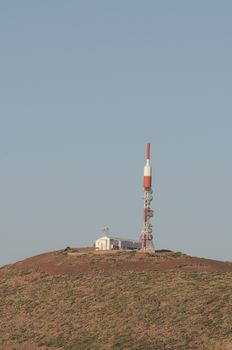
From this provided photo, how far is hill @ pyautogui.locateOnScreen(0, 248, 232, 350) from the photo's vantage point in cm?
5062

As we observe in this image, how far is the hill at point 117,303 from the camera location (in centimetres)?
5062

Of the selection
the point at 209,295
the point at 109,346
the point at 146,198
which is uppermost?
the point at 146,198

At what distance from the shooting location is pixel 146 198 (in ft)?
262

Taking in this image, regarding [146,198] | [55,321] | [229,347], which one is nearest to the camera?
[229,347]

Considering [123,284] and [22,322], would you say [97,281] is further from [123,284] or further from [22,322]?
[22,322]

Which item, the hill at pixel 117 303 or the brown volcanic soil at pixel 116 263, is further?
the brown volcanic soil at pixel 116 263

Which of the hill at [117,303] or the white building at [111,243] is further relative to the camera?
the white building at [111,243]

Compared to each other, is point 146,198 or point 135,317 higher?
point 146,198

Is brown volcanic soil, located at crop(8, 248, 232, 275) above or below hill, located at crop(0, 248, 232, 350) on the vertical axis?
above

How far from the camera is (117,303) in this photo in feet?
198

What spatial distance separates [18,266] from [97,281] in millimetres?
17513

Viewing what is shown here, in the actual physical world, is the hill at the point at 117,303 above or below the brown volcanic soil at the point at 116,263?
below

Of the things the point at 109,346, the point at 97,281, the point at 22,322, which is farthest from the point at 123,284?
the point at 109,346

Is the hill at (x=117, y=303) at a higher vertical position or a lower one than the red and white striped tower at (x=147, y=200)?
lower
